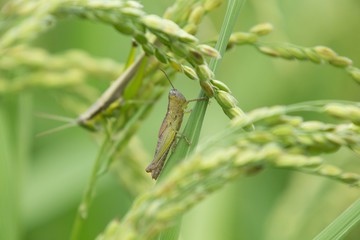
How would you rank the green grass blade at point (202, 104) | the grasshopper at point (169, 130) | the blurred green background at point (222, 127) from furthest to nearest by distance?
the blurred green background at point (222, 127) → the grasshopper at point (169, 130) → the green grass blade at point (202, 104)

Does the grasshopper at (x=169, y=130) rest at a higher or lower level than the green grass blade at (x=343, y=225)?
higher

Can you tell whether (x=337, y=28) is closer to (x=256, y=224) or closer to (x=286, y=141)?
(x=256, y=224)

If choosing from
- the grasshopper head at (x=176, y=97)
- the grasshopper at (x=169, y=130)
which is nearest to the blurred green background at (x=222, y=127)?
the grasshopper at (x=169, y=130)

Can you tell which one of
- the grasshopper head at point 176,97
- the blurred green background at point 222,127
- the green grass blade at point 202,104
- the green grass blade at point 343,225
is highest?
the green grass blade at point 202,104

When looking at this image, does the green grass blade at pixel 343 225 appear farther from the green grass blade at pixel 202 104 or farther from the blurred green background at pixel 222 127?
the blurred green background at pixel 222 127

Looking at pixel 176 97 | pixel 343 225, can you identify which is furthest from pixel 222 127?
pixel 343 225

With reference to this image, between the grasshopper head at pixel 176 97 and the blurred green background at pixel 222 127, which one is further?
the blurred green background at pixel 222 127

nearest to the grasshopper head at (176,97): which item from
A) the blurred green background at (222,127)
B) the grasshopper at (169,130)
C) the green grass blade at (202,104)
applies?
the grasshopper at (169,130)

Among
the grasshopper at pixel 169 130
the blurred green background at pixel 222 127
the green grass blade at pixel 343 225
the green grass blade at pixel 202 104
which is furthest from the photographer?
the blurred green background at pixel 222 127
